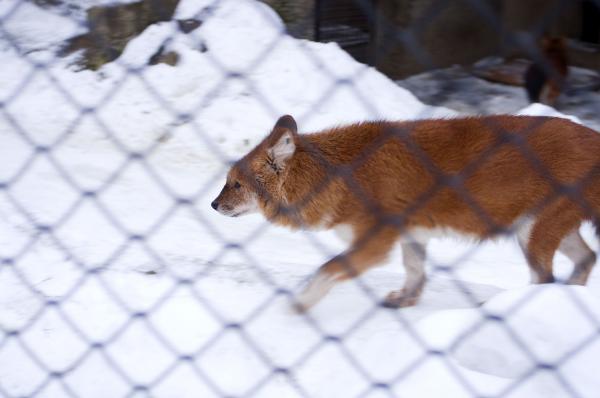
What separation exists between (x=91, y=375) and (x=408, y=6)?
14.6 ft

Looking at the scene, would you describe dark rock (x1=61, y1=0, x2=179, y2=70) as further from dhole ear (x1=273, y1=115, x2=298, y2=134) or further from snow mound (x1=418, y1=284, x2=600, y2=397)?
snow mound (x1=418, y1=284, x2=600, y2=397)

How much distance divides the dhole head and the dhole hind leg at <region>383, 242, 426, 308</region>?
0.49 metres

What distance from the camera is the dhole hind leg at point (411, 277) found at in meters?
2.95

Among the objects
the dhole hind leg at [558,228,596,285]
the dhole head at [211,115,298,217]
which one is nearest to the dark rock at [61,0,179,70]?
the dhole head at [211,115,298,217]

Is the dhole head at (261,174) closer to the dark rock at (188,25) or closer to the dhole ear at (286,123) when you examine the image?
the dhole ear at (286,123)

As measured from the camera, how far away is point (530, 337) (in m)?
2.07

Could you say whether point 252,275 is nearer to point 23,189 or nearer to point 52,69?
point 23,189

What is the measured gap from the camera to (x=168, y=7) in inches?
199

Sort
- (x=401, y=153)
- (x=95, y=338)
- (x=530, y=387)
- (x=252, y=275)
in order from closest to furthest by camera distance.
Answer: (x=530, y=387) < (x=95, y=338) < (x=401, y=153) < (x=252, y=275)

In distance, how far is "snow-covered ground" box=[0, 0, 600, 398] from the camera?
2078 mm

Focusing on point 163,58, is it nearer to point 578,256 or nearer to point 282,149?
point 282,149

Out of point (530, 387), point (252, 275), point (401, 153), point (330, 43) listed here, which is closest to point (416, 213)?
point (401, 153)

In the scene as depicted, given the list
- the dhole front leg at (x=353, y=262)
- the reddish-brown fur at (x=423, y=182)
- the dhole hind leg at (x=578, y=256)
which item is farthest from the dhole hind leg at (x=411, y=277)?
the dhole hind leg at (x=578, y=256)

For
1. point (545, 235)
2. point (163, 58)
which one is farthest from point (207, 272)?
point (163, 58)
